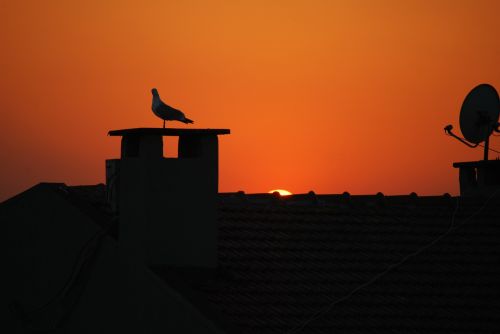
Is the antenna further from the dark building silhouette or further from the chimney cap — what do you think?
the chimney cap

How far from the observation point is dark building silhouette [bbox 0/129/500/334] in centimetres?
1148

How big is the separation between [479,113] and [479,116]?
8 cm

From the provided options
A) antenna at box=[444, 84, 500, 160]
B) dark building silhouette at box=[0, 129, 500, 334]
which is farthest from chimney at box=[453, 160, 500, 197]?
dark building silhouette at box=[0, 129, 500, 334]

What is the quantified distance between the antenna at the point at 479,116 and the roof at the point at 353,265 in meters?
5.41

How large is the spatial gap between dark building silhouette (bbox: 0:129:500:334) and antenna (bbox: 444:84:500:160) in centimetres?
727

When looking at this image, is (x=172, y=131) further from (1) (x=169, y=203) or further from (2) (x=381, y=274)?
(2) (x=381, y=274)

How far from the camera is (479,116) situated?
71.7ft

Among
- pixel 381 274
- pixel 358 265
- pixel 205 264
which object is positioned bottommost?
pixel 381 274

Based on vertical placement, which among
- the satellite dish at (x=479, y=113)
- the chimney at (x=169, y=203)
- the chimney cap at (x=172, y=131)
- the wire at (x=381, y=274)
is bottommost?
the wire at (x=381, y=274)

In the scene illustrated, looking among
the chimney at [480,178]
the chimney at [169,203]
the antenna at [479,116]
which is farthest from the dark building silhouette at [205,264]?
the antenna at [479,116]

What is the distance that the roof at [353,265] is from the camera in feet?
39.4

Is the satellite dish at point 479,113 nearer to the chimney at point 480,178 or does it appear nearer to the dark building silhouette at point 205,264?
the chimney at point 480,178

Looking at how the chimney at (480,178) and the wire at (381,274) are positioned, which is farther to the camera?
the chimney at (480,178)

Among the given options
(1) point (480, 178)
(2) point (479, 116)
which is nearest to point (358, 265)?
(1) point (480, 178)
